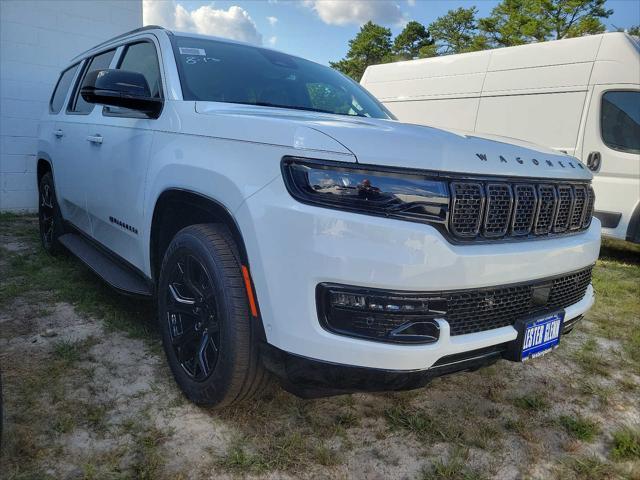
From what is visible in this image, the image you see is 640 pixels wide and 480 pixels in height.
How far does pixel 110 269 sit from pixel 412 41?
119ft

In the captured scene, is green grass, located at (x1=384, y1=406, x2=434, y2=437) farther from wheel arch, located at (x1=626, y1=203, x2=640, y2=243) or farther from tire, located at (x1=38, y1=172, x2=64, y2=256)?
wheel arch, located at (x1=626, y1=203, x2=640, y2=243)

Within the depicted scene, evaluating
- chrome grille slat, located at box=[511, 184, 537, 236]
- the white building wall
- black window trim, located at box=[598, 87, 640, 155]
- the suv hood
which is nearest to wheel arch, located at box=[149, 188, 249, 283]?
the suv hood

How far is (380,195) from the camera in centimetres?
174

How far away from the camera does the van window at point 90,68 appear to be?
368 cm

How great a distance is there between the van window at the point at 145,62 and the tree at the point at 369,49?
35190 mm

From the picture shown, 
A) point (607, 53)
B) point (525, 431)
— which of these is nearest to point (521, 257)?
point (525, 431)

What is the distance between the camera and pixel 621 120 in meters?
6.11

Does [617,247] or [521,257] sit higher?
[521,257]

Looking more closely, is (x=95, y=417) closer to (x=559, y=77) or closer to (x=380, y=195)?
(x=380, y=195)

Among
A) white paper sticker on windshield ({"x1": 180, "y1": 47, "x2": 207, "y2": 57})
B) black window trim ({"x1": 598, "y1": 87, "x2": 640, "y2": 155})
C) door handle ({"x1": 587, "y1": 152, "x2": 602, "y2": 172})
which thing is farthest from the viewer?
door handle ({"x1": 587, "y1": 152, "x2": 602, "y2": 172})

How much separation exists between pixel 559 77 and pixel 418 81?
7.30 ft

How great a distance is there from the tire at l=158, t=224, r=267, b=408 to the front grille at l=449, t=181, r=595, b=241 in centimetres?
89

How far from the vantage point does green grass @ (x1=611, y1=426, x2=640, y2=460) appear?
2.16 m

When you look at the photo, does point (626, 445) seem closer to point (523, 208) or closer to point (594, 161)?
point (523, 208)
